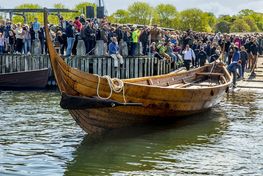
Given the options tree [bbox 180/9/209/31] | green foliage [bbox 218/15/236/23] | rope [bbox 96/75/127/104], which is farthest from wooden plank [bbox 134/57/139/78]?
A: green foliage [bbox 218/15/236/23]

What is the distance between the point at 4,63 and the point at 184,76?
11909 millimetres

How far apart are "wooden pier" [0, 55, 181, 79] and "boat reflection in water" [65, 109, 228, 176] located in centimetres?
1065

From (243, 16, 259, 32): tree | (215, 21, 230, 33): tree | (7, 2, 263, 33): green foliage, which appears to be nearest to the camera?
(7, 2, 263, 33): green foliage

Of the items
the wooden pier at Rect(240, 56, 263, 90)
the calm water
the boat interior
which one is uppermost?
the boat interior

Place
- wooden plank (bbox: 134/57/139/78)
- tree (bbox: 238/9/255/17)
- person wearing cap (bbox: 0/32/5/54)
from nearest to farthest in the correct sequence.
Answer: wooden plank (bbox: 134/57/139/78)
person wearing cap (bbox: 0/32/5/54)
tree (bbox: 238/9/255/17)

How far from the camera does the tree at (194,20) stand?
83.9 m

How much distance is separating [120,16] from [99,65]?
175 ft

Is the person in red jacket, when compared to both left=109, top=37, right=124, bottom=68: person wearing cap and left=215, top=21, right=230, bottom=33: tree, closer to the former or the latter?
left=109, top=37, right=124, bottom=68: person wearing cap

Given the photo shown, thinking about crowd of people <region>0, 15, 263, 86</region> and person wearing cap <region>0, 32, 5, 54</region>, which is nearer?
crowd of people <region>0, 15, 263, 86</region>

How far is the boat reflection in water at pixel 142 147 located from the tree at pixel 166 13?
66710 millimetres

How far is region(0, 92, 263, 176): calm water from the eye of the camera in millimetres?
13133

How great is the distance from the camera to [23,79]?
28859 millimetres

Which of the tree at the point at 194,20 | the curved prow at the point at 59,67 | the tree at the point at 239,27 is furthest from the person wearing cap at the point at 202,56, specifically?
the tree at the point at 239,27

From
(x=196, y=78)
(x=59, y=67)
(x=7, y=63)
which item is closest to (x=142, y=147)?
(x=59, y=67)
